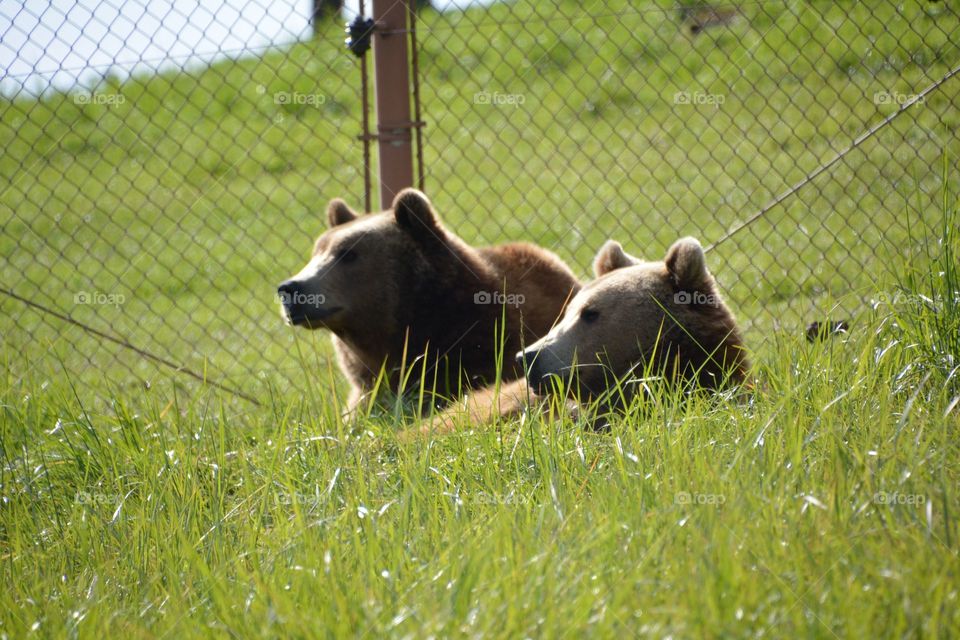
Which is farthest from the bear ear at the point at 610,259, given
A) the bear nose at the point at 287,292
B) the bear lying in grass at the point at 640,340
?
the bear nose at the point at 287,292

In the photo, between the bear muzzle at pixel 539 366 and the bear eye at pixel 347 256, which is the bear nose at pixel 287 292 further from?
the bear muzzle at pixel 539 366

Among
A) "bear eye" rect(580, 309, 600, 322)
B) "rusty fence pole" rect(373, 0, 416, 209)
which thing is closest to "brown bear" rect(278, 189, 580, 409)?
"rusty fence pole" rect(373, 0, 416, 209)

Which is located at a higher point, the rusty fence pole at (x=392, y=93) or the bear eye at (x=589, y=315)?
the rusty fence pole at (x=392, y=93)

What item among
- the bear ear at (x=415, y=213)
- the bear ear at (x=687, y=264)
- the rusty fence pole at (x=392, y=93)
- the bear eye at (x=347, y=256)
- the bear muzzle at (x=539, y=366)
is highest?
the rusty fence pole at (x=392, y=93)

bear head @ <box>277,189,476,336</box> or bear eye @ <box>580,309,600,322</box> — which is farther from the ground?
bear head @ <box>277,189,476,336</box>

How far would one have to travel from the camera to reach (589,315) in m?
3.69

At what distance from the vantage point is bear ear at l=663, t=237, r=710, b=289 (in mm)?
3580

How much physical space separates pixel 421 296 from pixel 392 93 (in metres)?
1.06

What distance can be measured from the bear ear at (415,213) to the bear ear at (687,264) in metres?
1.35

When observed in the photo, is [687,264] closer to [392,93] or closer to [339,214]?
[392,93]

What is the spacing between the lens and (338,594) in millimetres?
2199

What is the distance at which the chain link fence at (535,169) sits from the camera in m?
6.71

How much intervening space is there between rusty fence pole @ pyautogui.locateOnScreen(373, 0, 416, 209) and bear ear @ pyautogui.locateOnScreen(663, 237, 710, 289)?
5.73 ft

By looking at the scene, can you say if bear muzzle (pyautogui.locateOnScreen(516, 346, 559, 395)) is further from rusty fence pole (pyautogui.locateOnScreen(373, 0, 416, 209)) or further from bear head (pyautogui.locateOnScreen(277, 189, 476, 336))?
rusty fence pole (pyautogui.locateOnScreen(373, 0, 416, 209))
